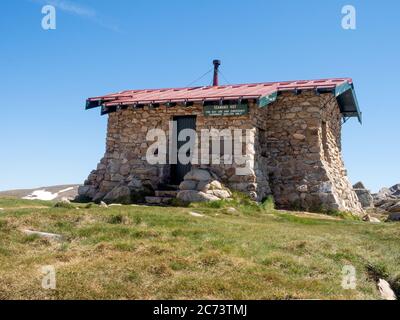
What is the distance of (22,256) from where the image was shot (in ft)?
28.0

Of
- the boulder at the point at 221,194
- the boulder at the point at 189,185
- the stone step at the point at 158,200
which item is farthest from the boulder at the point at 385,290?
the stone step at the point at 158,200

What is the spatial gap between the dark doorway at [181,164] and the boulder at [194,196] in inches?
107

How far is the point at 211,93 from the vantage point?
2142cm

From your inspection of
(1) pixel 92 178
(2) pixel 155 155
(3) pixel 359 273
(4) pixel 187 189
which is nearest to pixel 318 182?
(4) pixel 187 189

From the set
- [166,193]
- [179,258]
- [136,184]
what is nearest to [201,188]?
[166,193]

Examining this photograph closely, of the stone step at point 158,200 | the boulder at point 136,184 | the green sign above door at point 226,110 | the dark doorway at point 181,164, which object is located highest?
the green sign above door at point 226,110

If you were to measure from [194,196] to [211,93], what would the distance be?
19.5ft

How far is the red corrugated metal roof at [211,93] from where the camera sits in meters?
20.2

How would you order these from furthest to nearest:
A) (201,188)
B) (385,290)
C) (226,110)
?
(226,110)
(201,188)
(385,290)

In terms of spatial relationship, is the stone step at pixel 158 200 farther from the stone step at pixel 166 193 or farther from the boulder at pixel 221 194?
the boulder at pixel 221 194

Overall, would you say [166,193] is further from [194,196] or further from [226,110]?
[226,110]

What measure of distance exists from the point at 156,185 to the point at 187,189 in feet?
7.74

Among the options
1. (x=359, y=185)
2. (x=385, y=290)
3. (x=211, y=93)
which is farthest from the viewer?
(x=359, y=185)

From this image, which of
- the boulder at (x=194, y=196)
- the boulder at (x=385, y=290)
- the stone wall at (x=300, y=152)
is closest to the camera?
the boulder at (x=385, y=290)
